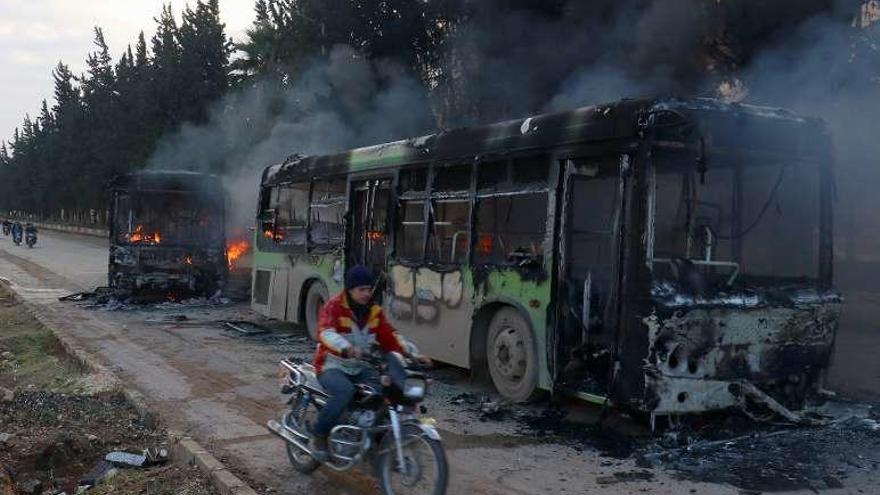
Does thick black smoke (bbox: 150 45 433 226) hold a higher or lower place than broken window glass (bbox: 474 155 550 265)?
higher

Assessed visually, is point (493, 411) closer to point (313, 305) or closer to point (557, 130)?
point (557, 130)

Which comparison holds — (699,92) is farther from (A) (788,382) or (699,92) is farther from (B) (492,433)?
(B) (492,433)

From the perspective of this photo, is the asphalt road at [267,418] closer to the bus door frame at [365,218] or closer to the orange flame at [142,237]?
the bus door frame at [365,218]

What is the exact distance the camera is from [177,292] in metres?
16.8

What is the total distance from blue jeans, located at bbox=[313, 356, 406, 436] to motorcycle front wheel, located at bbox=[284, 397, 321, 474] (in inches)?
13.6

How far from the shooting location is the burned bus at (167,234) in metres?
16.3

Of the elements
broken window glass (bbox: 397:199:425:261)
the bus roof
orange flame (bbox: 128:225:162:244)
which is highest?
the bus roof

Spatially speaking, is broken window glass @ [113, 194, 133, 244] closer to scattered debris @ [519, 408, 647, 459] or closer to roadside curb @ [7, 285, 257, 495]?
roadside curb @ [7, 285, 257, 495]

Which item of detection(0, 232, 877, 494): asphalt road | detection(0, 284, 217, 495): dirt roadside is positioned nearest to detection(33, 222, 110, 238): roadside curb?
detection(0, 232, 877, 494): asphalt road

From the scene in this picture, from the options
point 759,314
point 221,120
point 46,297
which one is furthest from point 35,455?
point 221,120

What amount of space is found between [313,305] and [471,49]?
385 inches

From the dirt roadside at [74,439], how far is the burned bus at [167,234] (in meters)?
6.98

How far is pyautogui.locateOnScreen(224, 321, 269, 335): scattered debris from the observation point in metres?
12.7

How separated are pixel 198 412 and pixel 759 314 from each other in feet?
16.2
